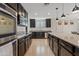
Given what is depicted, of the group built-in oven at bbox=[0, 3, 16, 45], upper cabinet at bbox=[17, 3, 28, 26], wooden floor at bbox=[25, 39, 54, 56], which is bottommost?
wooden floor at bbox=[25, 39, 54, 56]

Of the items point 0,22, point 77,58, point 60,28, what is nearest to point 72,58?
point 77,58

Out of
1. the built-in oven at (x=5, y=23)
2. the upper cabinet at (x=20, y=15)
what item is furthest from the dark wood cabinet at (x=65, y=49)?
the upper cabinet at (x=20, y=15)

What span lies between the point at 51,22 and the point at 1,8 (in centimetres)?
1065

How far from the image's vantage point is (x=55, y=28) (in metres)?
11.9

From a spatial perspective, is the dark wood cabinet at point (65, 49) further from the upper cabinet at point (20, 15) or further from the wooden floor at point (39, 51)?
the upper cabinet at point (20, 15)

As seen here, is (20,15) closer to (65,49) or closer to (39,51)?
(39,51)

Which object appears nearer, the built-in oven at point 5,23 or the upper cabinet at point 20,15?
the built-in oven at point 5,23

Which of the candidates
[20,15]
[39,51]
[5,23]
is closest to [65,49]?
[5,23]

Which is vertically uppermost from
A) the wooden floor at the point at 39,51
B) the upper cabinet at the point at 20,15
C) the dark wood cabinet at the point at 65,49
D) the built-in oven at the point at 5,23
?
the upper cabinet at the point at 20,15

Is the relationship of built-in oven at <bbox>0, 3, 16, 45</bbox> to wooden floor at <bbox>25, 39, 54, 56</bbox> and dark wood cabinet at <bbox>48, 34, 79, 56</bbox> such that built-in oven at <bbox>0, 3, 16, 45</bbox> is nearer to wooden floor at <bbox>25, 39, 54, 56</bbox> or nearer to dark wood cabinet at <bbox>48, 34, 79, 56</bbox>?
dark wood cabinet at <bbox>48, 34, 79, 56</bbox>

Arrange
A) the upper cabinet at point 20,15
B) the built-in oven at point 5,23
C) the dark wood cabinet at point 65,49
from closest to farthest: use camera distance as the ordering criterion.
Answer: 1. the built-in oven at point 5,23
2. the dark wood cabinet at point 65,49
3. the upper cabinet at point 20,15

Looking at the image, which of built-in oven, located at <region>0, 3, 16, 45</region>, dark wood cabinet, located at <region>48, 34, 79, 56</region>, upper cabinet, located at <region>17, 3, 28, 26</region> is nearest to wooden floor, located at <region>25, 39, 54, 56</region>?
dark wood cabinet, located at <region>48, 34, 79, 56</region>

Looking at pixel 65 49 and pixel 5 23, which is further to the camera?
pixel 65 49

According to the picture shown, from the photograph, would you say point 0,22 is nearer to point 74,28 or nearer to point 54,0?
point 54,0
